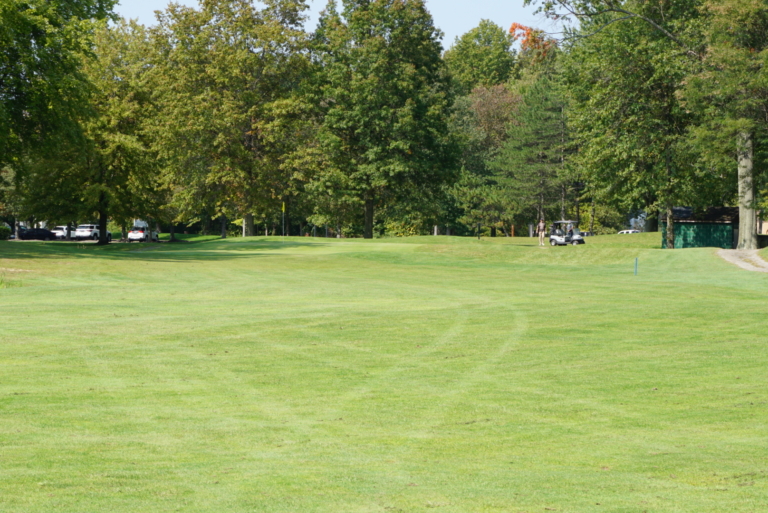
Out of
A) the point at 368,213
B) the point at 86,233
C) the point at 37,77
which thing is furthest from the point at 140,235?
the point at 37,77

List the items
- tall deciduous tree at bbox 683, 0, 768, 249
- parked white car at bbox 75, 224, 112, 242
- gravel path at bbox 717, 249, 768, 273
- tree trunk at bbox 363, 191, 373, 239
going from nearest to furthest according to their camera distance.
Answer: gravel path at bbox 717, 249, 768, 273
tall deciduous tree at bbox 683, 0, 768, 249
tree trunk at bbox 363, 191, 373, 239
parked white car at bbox 75, 224, 112, 242

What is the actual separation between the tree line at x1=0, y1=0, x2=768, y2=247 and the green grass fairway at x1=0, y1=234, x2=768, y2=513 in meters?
23.4

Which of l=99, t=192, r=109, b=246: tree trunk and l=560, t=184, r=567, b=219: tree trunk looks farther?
l=560, t=184, r=567, b=219: tree trunk

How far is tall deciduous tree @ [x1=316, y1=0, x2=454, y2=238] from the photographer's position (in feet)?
223

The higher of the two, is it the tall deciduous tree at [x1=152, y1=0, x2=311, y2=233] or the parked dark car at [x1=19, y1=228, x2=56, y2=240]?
the tall deciduous tree at [x1=152, y1=0, x2=311, y2=233]

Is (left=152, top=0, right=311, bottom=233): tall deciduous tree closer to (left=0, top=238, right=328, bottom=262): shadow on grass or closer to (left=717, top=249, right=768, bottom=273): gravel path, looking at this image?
(left=0, top=238, right=328, bottom=262): shadow on grass

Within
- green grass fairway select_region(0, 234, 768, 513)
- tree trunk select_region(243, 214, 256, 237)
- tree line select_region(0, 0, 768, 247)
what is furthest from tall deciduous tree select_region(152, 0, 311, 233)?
green grass fairway select_region(0, 234, 768, 513)

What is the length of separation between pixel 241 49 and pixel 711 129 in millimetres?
38232

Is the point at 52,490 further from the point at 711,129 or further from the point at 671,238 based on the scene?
the point at 671,238

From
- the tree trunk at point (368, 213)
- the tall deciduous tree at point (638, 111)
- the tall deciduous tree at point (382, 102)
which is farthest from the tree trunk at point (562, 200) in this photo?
the tall deciduous tree at point (638, 111)

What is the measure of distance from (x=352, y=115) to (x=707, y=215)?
28677 mm

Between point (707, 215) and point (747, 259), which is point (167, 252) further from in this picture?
point (707, 215)

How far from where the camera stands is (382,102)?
6875 centimetres

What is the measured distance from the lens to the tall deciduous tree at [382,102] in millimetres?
68062
